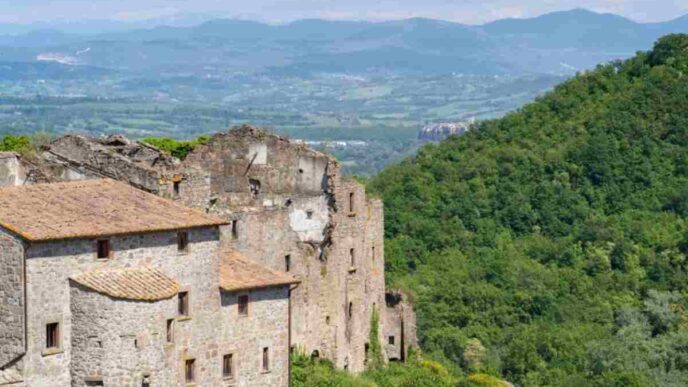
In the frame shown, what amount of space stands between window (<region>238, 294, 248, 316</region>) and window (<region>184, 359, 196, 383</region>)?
2.15 m

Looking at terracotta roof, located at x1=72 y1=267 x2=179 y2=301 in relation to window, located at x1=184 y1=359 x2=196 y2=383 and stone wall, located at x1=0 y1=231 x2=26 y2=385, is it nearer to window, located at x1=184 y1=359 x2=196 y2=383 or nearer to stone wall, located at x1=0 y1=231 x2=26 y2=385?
stone wall, located at x1=0 y1=231 x2=26 y2=385

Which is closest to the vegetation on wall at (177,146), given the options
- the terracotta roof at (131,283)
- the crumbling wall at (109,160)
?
the crumbling wall at (109,160)

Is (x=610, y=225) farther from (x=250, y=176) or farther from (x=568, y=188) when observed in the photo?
(x=250, y=176)

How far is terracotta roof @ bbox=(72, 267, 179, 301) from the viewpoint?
39.6 m

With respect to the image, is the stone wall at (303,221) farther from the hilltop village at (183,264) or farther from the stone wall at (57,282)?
the stone wall at (57,282)

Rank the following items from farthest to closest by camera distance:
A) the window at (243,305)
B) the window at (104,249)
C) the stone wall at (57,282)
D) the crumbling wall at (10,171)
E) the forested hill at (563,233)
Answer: the forested hill at (563,233) < the crumbling wall at (10,171) < the window at (243,305) < the window at (104,249) < the stone wall at (57,282)

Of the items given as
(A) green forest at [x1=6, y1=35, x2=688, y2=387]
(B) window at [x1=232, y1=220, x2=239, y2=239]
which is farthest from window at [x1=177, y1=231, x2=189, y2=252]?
(A) green forest at [x1=6, y1=35, x2=688, y2=387]

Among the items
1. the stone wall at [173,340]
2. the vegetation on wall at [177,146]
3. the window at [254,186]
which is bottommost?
the stone wall at [173,340]

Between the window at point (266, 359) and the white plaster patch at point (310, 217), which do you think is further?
the white plaster patch at point (310, 217)

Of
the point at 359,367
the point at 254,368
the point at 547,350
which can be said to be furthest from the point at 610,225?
the point at 254,368

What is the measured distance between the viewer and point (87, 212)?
136ft

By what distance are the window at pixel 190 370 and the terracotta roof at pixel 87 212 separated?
326 cm

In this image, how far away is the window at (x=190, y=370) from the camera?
42969mm

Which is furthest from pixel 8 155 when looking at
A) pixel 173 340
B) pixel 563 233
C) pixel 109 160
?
pixel 563 233
